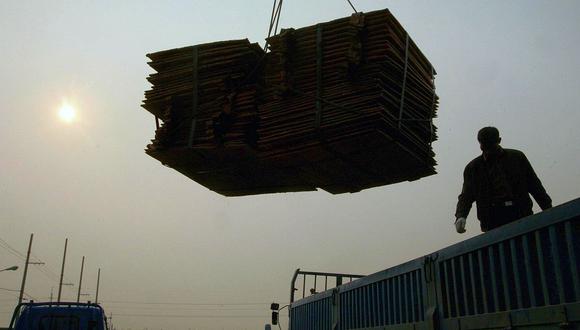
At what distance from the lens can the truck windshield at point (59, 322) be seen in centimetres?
836

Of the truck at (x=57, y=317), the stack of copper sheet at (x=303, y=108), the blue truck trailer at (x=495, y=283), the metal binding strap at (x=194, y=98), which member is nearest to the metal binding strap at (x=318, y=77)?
the stack of copper sheet at (x=303, y=108)

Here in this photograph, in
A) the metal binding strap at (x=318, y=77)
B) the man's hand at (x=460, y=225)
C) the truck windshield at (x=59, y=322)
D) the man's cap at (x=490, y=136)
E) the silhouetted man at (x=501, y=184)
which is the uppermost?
the metal binding strap at (x=318, y=77)

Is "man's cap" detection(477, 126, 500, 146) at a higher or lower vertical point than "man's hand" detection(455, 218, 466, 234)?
higher

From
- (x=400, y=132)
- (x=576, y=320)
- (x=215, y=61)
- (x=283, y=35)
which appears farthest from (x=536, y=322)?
(x=215, y=61)

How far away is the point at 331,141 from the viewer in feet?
16.6

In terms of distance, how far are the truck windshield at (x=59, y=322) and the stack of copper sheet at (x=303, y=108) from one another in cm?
375

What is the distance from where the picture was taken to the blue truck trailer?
306 centimetres

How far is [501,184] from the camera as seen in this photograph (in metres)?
4.92

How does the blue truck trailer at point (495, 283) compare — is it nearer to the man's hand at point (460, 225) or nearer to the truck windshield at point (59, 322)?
the man's hand at point (460, 225)

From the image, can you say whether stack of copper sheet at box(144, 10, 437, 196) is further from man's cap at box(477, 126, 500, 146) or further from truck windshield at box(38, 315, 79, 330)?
truck windshield at box(38, 315, 79, 330)

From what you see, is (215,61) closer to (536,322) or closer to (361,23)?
(361,23)

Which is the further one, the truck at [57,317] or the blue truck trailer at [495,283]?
the truck at [57,317]

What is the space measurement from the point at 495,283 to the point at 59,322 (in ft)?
23.1

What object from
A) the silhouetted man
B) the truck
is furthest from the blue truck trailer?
the truck
